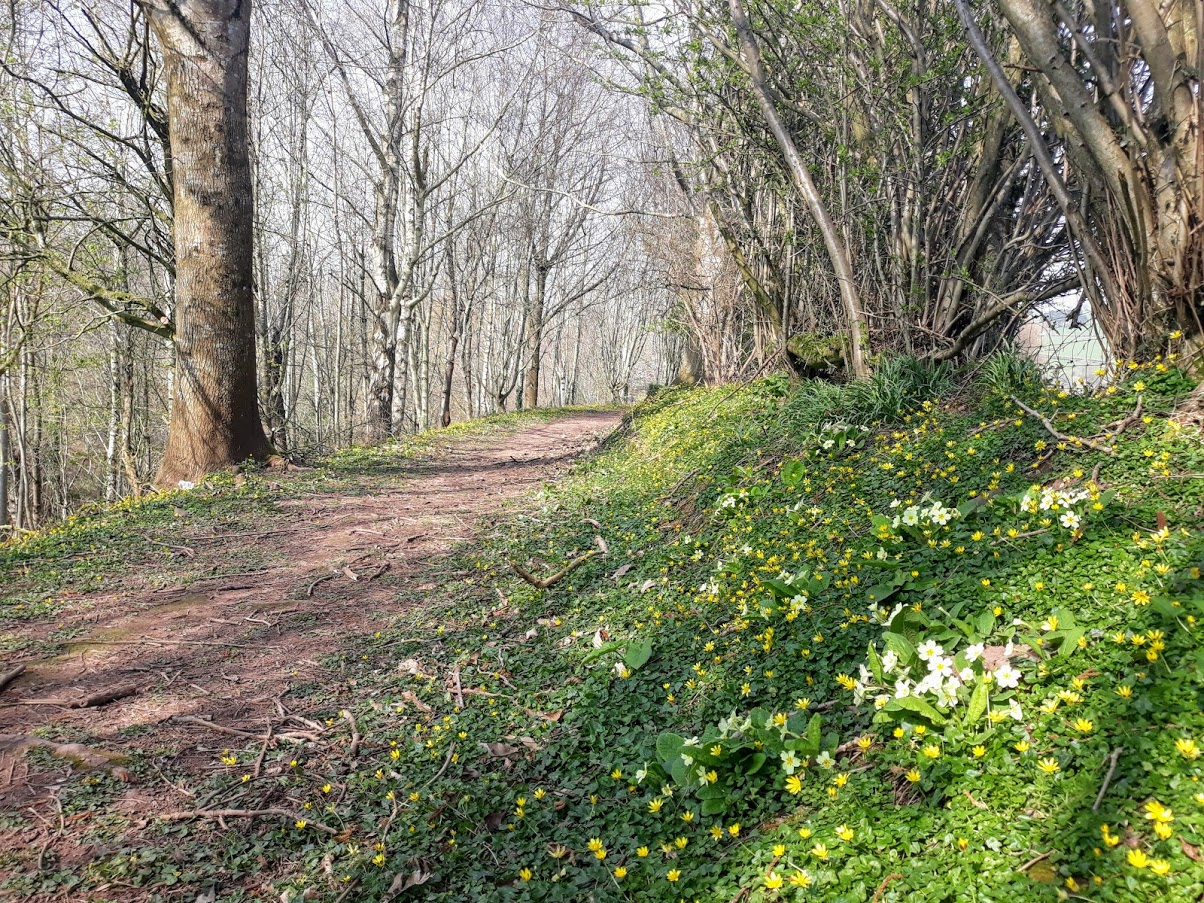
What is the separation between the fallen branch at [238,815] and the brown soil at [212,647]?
8 centimetres

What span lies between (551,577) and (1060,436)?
3.07 metres

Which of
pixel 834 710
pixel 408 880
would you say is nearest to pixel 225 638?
pixel 408 880

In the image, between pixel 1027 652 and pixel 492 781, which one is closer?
pixel 1027 652

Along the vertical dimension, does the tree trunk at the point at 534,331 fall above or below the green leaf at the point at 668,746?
above

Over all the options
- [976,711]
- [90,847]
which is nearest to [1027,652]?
[976,711]

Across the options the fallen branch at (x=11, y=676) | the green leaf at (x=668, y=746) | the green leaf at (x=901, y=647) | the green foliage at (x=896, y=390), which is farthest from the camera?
the green foliage at (x=896, y=390)

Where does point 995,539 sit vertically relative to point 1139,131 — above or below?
below

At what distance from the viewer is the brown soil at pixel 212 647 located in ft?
9.07

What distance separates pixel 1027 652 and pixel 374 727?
2714 millimetres

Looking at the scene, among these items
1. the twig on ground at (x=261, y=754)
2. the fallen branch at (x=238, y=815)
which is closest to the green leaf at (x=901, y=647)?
the fallen branch at (x=238, y=815)

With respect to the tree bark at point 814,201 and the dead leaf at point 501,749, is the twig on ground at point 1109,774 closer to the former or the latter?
the dead leaf at point 501,749

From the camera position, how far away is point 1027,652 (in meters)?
2.27

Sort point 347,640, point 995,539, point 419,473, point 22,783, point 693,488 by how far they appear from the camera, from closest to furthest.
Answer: point 22,783 < point 995,539 < point 347,640 < point 693,488 < point 419,473

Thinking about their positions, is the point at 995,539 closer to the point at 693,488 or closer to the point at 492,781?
the point at 492,781
